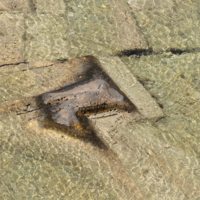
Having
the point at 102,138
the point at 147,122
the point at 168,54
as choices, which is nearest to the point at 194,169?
the point at 147,122

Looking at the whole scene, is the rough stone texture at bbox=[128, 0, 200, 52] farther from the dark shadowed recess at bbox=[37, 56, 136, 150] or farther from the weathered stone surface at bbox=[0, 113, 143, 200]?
the weathered stone surface at bbox=[0, 113, 143, 200]

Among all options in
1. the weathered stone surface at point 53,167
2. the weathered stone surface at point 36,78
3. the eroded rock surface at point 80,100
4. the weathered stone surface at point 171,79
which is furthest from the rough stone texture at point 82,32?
the weathered stone surface at point 53,167

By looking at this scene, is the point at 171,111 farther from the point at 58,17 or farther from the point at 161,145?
the point at 58,17

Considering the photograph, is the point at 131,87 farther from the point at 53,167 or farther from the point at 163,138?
the point at 53,167

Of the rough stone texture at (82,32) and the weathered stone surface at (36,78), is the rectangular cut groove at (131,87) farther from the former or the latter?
the weathered stone surface at (36,78)

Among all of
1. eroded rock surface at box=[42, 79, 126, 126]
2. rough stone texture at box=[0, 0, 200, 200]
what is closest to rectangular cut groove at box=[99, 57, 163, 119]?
rough stone texture at box=[0, 0, 200, 200]

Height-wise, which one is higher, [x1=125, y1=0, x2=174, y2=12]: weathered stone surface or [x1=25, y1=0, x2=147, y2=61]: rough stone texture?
[x1=125, y1=0, x2=174, y2=12]: weathered stone surface

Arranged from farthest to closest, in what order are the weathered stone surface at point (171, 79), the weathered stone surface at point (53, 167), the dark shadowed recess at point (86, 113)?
1. the weathered stone surface at point (171, 79)
2. the dark shadowed recess at point (86, 113)
3. the weathered stone surface at point (53, 167)
